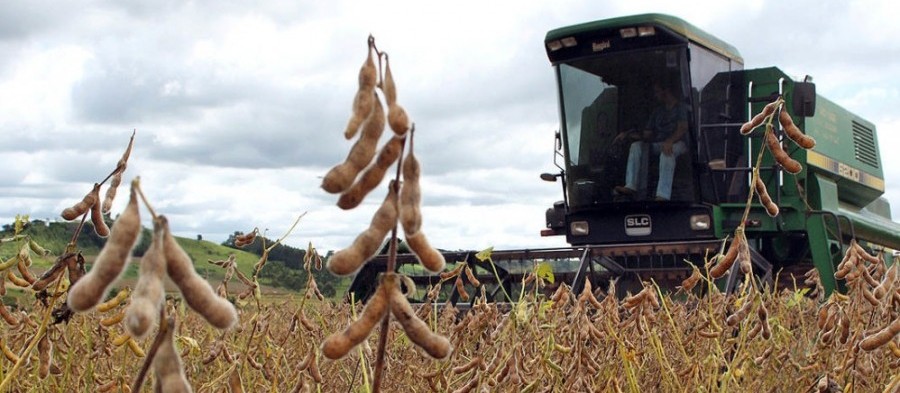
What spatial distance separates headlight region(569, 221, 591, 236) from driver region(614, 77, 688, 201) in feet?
2.18

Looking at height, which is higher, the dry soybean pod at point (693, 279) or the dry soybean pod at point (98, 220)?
the dry soybean pod at point (98, 220)

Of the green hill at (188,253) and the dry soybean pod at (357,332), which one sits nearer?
the dry soybean pod at (357,332)

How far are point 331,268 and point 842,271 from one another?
2285mm

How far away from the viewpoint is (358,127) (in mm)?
1098

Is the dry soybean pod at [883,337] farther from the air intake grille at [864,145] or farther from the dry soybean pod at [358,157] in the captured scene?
the air intake grille at [864,145]

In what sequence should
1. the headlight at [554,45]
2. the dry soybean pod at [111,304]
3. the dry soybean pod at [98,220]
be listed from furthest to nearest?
the headlight at [554,45]
the dry soybean pod at [111,304]
the dry soybean pod at [98,220]

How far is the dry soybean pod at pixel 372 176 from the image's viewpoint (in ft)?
3.48

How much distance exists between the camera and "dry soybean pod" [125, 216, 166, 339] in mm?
821

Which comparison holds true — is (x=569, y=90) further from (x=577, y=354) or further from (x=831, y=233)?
(x=577, y=354)

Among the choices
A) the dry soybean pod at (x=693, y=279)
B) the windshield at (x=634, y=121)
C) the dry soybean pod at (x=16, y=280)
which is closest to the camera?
the dry soybean pod at (x=16, y=280)

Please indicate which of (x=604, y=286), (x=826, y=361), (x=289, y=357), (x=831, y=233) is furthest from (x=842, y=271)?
(x=831, y=233)

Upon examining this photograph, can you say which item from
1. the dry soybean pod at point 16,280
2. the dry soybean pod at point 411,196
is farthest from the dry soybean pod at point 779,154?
the dry soybean pod at point 16,280

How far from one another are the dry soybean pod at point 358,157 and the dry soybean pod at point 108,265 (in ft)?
0.67

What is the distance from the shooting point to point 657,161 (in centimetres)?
1183
